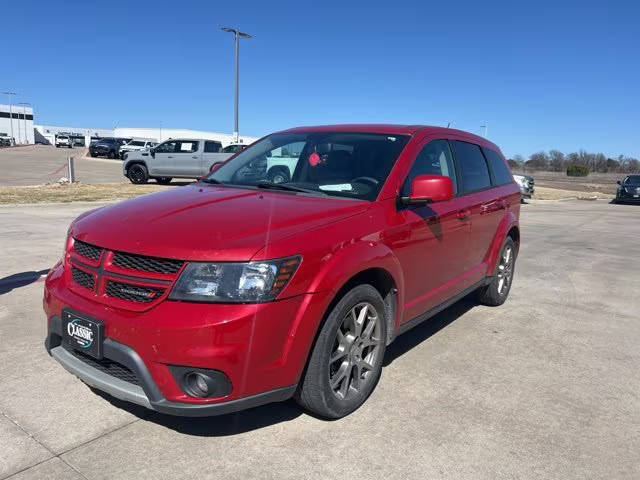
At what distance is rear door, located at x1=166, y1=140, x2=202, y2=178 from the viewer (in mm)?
20625

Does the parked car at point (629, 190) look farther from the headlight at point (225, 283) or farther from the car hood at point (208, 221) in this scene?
the headlight at point (225, 283)

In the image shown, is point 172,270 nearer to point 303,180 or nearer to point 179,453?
point 179,453

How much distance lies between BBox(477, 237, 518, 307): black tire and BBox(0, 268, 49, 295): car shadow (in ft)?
16.0

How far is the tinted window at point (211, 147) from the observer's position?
68.9 ft

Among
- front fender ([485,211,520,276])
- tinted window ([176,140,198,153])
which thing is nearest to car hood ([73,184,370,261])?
front fender ([485,211,520,276])

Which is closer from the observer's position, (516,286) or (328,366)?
(328,366)

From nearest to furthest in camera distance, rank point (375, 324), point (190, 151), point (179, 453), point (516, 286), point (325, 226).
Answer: point (179, 453) < point (325, 226) < point (375, 324) < point (516, 286) < point (190, 151)

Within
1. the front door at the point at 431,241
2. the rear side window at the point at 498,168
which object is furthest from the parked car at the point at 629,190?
the front door at the point at 431,241

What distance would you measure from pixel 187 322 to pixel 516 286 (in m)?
5.39

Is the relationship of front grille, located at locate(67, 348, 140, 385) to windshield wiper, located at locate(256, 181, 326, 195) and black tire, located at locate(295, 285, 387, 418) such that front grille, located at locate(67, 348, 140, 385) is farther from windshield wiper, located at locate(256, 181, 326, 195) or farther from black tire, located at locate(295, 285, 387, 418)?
windshield wiper, located at locate(256, 181, 326, 195)

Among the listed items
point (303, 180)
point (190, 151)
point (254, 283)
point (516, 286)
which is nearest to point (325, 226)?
point (254, 283)

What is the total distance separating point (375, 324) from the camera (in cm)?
341

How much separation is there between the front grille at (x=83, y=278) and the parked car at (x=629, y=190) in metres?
30.3

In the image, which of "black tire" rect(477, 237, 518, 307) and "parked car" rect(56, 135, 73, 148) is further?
"parked car" rect(56, 135, 73, 148)
